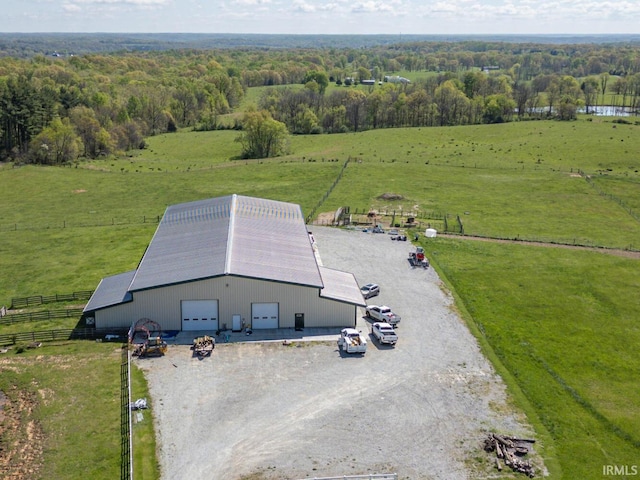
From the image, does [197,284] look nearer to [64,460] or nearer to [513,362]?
[64,460]

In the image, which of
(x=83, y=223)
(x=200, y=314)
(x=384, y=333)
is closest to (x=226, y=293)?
(x=200, y=314)

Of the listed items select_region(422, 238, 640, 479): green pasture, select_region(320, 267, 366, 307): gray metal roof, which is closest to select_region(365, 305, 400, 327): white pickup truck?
select_region(320, 267, 366, 307): gray metal roof

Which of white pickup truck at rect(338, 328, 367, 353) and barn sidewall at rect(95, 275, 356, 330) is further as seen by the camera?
barn sidewall at rect(95, 275, 356, 330)

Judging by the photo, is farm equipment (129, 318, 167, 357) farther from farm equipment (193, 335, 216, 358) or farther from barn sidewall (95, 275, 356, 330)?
farm equipment (193, 335, 216, 358)

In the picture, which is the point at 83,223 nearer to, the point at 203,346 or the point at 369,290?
the point at 203,346

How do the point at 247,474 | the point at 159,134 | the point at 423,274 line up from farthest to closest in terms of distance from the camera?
the point at 159,134
the point at 423,274
the point at 247,474

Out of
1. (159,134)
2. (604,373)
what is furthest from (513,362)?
Result: (159,134)
